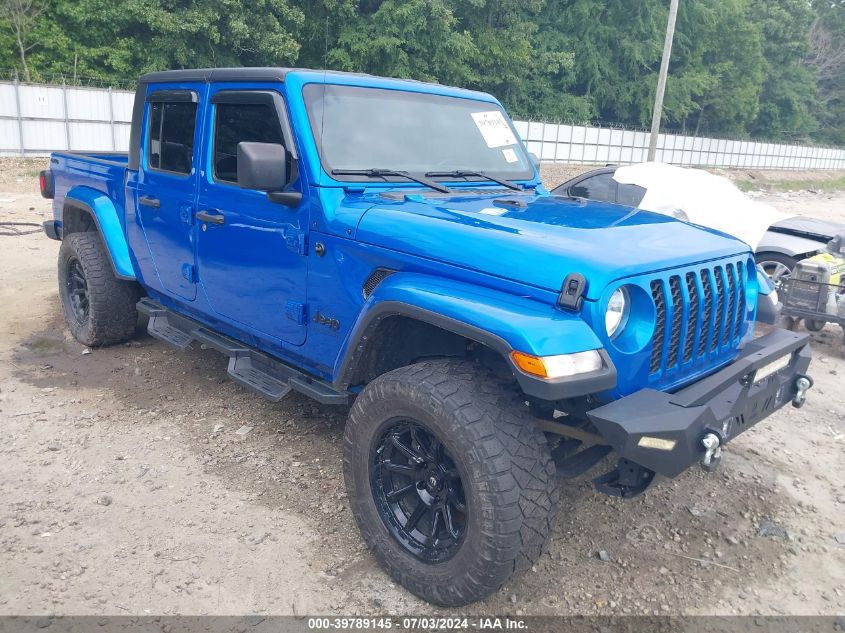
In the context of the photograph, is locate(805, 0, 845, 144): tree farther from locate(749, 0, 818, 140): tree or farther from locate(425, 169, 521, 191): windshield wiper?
locate(425, 169, 521, 191): windshield wiper

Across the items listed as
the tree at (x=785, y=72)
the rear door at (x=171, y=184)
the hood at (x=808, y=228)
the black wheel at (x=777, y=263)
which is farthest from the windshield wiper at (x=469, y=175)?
the tree at (x=785, y=72)

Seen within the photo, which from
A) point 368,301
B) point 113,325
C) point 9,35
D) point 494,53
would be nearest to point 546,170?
point 494,53

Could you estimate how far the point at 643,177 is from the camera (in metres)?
7.59

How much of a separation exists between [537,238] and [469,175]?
1203mm

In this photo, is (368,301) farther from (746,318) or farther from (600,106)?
(600,106)

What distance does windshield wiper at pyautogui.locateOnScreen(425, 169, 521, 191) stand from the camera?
12.1 ft

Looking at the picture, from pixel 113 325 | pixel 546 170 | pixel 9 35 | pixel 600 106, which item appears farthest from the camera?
pixel 600 106

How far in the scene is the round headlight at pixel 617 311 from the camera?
8.61ft

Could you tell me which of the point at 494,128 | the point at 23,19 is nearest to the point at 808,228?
the point at 494,128

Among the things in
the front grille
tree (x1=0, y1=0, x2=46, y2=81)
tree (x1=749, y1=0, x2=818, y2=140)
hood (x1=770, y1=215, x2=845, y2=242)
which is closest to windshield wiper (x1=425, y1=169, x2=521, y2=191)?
the front grille

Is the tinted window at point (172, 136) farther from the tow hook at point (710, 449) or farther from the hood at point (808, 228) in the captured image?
the hood at point (808, 228)

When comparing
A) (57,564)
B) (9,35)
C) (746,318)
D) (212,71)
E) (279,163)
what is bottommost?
(57,564)

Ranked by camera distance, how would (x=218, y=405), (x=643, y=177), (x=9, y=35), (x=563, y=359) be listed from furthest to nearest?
(x=9, y=35) → (x=643, y=177) → (x=218, y=405) → (x=563, y=359)

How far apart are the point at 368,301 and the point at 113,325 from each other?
3319 mm
